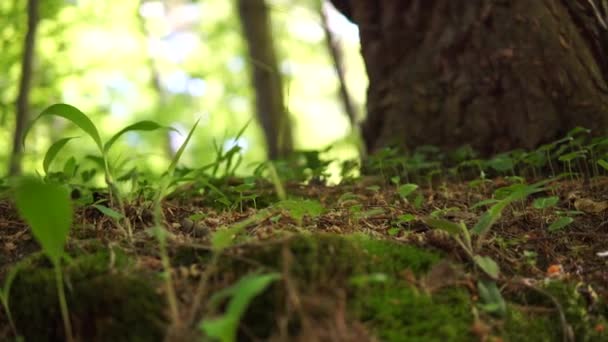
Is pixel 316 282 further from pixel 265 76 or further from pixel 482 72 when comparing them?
pixel 265 76

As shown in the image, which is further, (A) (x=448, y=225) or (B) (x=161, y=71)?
(B) (x=161, y=71)

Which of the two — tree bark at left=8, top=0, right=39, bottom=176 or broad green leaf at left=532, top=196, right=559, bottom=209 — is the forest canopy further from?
broad green leaf at left=532, top=196, right=559, bottom=209

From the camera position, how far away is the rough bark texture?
125 inches

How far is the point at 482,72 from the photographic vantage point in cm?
346

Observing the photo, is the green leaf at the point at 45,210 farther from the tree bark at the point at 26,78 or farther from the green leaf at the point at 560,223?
the tree bark at the point at 26,78

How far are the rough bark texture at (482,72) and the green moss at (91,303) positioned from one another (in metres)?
2.49

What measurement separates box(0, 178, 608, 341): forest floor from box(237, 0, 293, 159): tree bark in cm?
378

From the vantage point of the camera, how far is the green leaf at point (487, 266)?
5.13 feet

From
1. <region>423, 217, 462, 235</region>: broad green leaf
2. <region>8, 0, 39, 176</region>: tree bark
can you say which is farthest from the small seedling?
<region>8, 0, 39, 176</region>: tree bark

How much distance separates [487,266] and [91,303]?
102 cm

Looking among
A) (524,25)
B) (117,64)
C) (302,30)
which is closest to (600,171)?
(524,25)

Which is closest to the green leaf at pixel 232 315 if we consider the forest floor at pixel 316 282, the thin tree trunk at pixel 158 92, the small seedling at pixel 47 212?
the forest floor at pixel 316 282

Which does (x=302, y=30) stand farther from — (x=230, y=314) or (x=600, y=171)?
(x=230, y=314)

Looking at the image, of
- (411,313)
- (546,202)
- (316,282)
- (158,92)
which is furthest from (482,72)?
(158,92)
